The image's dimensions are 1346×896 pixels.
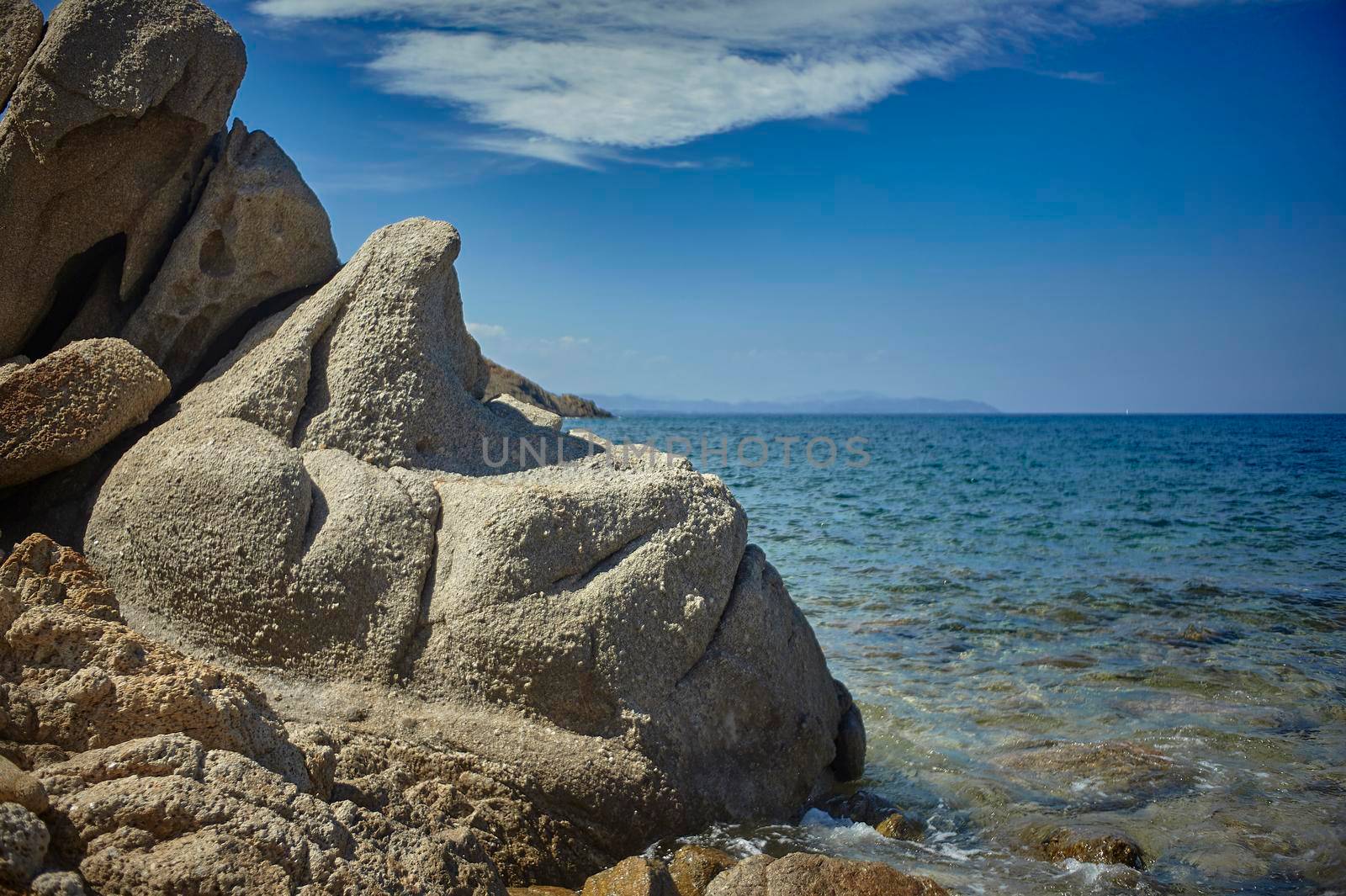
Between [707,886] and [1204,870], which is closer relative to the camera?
[707,886]

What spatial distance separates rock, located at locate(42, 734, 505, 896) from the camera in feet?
10.4

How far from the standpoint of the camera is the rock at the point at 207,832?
3.17 metres

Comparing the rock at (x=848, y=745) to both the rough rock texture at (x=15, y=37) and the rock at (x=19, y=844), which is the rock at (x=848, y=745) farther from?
the rough rock texture at (x=15, y=37)

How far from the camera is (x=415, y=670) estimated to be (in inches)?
214

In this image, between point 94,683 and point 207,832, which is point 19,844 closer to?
point 207,832

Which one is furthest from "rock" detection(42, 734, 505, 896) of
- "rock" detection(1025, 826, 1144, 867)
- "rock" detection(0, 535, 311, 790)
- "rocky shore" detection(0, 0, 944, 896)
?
"rock" detection(1025, 826, 1144, 867)

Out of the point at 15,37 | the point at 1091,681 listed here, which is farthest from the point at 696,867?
the point at 15,37

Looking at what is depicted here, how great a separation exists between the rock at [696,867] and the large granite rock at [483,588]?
1.31ft

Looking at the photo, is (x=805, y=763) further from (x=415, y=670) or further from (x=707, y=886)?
(x=415, y=670)

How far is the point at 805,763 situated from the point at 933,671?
3.88 metres

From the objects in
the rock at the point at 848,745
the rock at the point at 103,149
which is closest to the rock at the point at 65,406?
the rock at the point at 103,149

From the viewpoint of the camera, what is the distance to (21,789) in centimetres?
310

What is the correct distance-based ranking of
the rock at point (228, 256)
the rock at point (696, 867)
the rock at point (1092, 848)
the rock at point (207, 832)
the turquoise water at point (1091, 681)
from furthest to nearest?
the rock at point (228, 256) → the turquoise water at point (1091, 681) → the rock at point (1092, 848) → the rock at point (696, 867) → the rock at point (207, 832)

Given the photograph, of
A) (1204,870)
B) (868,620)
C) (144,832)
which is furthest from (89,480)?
(868,620)
